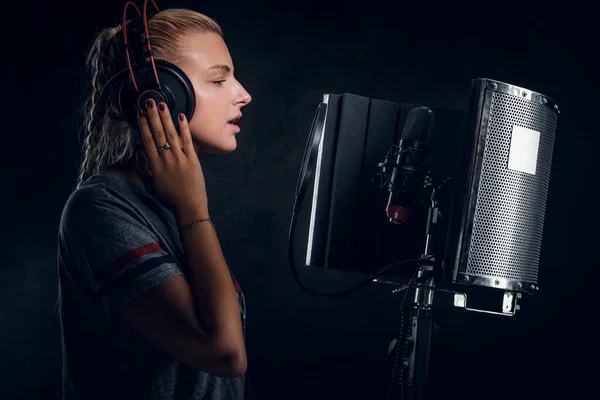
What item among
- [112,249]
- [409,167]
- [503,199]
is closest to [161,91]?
[112,249]

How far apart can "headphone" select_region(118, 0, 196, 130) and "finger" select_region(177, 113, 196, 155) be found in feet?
0.08

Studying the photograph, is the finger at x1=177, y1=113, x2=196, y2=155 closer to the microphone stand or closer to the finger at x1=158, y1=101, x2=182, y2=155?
the finger at x1=158, y1=101, x2=182, y2=155

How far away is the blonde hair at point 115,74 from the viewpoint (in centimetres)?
130

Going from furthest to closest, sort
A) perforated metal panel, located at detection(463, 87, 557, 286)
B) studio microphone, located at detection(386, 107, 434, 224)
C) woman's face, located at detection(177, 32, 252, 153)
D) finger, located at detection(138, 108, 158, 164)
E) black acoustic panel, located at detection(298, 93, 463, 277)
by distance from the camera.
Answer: black acoustic panel, located at detection(298, 93, 463, 277) → studio microphone, located at detection(386, 107, 434, 224) → perforated metal panel, located at detection(463, 87, 557, 286) → woman's face, located at detection(177, 32, 252, 153) → finger, located at detection(138, 108, 158, 164)

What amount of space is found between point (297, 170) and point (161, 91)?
205cm

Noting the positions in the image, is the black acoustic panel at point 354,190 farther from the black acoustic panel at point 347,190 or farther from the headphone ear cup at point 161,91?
the headphone ear cup at point 161,91

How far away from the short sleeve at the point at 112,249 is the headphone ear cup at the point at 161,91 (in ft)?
0.59

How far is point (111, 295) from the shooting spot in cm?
102

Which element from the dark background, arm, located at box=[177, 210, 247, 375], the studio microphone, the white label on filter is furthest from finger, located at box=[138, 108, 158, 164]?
the dark background

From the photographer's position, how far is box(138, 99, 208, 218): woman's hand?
110cm

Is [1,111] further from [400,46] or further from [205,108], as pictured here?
[205,108]

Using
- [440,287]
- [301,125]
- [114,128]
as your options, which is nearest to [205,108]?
[114,128]

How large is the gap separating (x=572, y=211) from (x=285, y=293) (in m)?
1.34

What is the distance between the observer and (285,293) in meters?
3.14
